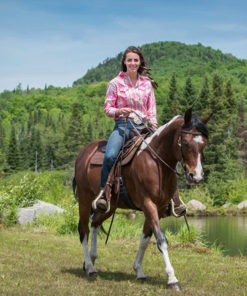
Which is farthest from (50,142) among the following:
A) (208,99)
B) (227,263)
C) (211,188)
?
(227,263)

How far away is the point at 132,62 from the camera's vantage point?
635 centimetres

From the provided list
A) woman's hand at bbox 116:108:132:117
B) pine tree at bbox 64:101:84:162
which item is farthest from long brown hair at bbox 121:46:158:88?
pine tree at bbox 64:101:84:162

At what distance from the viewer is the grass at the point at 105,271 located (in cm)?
528

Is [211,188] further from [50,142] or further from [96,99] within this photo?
[96,99]

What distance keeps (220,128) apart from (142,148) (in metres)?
→ 41.6

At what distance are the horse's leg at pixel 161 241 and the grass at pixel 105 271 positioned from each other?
148mm

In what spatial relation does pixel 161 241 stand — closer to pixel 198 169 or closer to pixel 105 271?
pixel 198 169

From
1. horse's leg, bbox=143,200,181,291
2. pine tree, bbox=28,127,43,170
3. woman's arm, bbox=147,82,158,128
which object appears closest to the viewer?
horse's leg, bbox=143,200,181,291

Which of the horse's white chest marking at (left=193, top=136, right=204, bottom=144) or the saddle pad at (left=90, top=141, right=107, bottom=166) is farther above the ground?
the horse's white chest marking at (left=193, top=136, right=204, bottom=144)

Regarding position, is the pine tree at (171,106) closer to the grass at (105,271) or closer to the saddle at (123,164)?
the grass at (105,271)

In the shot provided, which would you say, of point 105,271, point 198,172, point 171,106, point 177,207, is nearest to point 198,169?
point 198,172

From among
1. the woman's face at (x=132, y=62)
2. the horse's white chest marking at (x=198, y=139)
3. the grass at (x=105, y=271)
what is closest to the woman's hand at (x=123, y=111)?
the woman's face at (x=132, y=62)

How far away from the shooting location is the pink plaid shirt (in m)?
6.27

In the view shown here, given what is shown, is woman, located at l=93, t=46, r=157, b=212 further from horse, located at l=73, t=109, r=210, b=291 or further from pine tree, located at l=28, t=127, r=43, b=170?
pine tree, located at l=28, t=127, r=43, b=170
